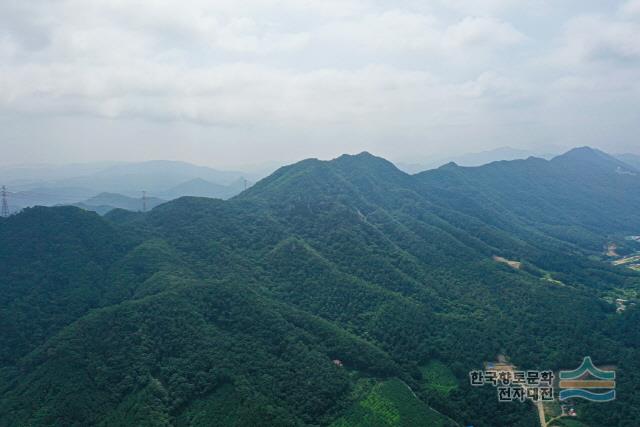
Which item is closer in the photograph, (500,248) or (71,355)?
(71,355)

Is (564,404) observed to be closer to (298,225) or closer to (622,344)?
(622,344)

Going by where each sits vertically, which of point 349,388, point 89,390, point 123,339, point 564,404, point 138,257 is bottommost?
point 564,404

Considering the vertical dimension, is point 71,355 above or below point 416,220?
below

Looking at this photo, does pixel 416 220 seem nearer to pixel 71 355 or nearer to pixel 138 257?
pixel 138 257

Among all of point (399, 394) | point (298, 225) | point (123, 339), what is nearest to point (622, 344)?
point (399, 394)

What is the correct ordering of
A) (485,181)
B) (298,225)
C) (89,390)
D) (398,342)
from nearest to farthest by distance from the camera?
(89,390) → (398,342) → (298,225) → (485,181)

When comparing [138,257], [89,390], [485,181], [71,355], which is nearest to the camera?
[89,390]
